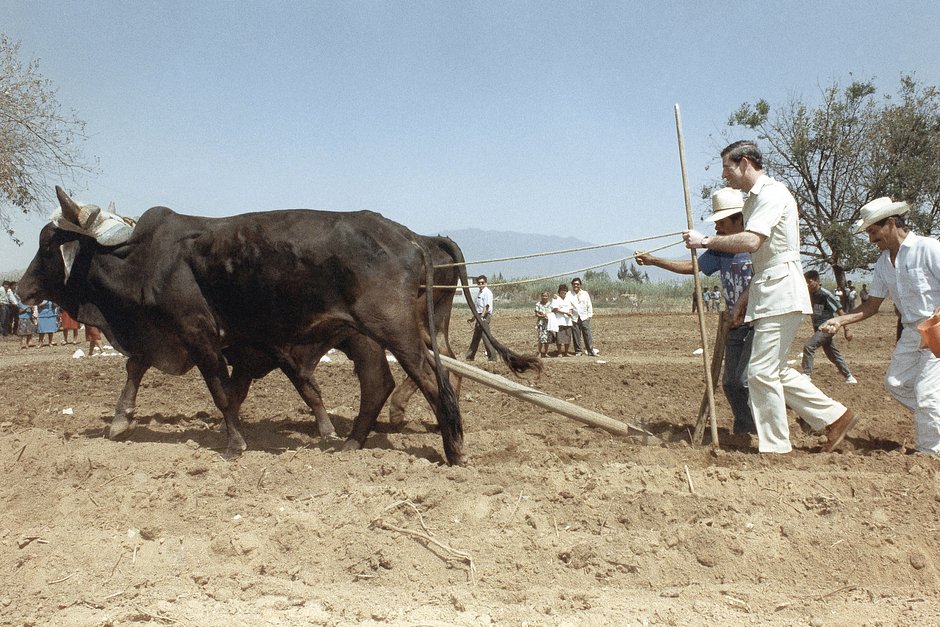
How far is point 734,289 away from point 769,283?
86 cm

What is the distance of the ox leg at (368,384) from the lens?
6.30m

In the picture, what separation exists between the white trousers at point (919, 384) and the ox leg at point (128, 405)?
19.6 feet

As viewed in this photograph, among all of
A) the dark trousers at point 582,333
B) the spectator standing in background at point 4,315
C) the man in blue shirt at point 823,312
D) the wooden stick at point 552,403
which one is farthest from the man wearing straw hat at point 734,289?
the spectator standing in background at point 4,315

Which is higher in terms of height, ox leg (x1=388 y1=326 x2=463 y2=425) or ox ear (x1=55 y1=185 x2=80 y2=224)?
ox ear (x1=55 y1=185 x2=80 y2=224)

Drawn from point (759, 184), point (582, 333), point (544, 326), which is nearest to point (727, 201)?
point (759, 184)

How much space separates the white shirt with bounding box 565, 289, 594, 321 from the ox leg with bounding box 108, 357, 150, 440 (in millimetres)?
9739

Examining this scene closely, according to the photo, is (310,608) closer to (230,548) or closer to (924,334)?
(230,548)

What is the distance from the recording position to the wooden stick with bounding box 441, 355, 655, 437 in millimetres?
5445

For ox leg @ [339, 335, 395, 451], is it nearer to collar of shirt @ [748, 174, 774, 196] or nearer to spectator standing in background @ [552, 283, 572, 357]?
collar of shirt @ [748, 174, 774, 196]

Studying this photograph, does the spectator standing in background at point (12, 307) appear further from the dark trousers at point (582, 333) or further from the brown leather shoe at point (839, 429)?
the brown leather shoe at point (839, 429)

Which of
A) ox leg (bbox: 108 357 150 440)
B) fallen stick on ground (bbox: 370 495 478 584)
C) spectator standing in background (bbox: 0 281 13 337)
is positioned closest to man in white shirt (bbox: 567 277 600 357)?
ox leg (bbox: 108 357 150 440)

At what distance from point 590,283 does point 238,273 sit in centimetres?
4808

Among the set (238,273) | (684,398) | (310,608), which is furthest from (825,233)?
(310,608)

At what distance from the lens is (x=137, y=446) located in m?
6.09
